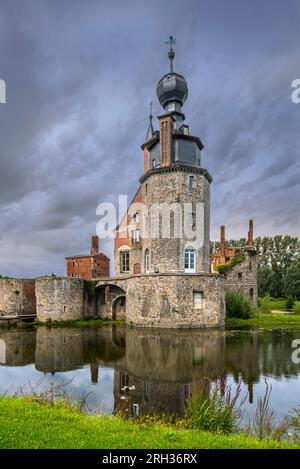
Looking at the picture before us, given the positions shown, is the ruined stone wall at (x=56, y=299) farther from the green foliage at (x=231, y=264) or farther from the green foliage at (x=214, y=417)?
A: the green foliage at (x=214, y=417)

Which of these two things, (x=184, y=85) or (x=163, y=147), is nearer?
(x=163, y=147)

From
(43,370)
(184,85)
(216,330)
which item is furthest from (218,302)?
(184,85)

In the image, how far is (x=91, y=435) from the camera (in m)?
4.76

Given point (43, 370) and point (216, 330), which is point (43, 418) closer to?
point (43, 370)

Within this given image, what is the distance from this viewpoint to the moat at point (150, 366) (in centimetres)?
838

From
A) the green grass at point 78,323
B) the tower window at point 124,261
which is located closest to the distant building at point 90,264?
the tower window at point 124,261

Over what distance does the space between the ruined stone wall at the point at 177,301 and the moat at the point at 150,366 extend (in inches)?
78.2

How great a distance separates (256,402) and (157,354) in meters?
6.10

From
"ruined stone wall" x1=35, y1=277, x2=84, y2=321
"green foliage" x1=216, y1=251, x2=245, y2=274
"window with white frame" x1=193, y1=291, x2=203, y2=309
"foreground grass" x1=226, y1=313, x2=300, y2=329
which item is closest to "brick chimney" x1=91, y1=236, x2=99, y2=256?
"green foliage" x1=216, y1=251, x2=245, y2=274

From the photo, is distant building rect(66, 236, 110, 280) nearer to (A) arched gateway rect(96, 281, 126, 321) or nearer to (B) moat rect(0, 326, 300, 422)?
(A) arched gateway rect(96, 281, 126, 321)

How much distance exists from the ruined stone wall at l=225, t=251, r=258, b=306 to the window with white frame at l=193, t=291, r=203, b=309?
398 inches

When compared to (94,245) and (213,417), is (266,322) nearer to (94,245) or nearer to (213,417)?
(213,417)

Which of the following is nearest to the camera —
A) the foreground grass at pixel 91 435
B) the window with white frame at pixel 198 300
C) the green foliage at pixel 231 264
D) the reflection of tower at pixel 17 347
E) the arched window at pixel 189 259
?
the foreground grass at pixel 91 435
